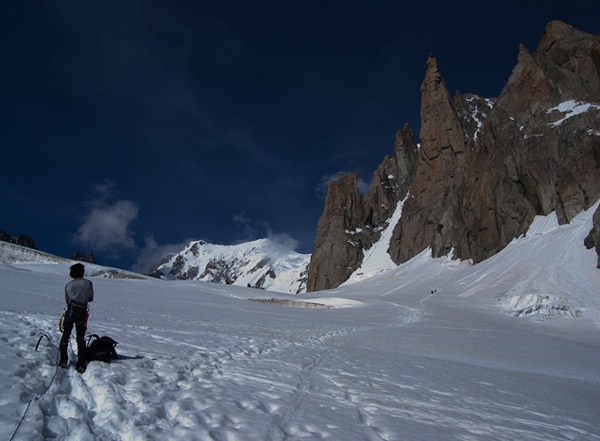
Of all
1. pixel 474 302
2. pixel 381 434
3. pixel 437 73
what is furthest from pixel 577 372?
pixel 437 73

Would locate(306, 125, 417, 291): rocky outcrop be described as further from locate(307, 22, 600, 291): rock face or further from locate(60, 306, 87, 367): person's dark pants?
locate(60, 306, 87, 367): person's dark pants

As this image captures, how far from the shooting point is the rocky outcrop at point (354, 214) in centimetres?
13300

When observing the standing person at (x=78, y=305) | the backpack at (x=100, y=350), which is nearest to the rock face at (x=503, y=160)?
the backpack at (x=100, y=350)

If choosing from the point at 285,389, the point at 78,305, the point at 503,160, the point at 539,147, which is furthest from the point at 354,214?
the point at 78,305

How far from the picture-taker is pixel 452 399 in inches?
281

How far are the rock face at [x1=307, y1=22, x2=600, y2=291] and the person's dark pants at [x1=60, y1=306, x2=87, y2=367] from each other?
7106 cm

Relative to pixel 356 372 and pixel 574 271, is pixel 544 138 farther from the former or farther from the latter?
pixel 356 372

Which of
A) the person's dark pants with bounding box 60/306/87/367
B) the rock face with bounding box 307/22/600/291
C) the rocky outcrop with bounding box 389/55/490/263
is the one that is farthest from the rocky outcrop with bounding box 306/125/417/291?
the person's dark pants with bounding box 60/306/87/367

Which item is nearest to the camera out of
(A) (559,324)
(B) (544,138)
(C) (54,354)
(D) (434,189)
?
(C) (54,354)

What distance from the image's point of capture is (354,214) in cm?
14375

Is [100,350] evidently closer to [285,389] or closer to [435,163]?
[285,389]

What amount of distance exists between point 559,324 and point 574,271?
19707 mm

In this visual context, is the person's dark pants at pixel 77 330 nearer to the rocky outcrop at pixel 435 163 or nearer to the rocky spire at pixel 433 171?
the rocky outcrop at pixel 435 163

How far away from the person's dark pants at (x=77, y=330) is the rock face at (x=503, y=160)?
233ft
